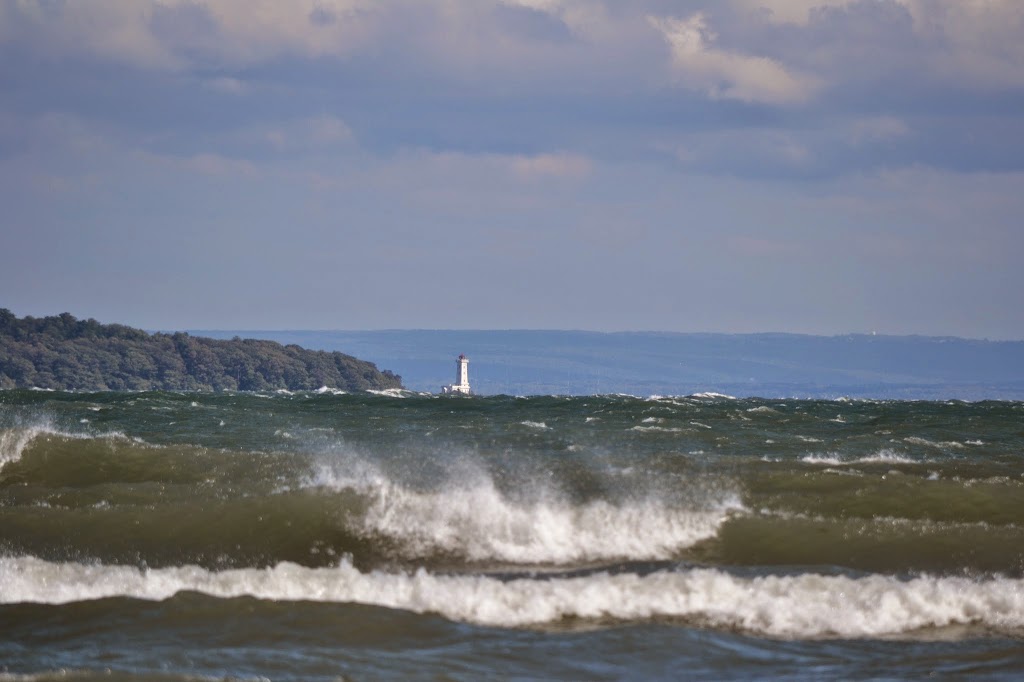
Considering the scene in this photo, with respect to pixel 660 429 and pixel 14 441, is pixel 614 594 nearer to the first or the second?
pixel 14 441

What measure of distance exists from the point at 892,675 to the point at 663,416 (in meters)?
23.7

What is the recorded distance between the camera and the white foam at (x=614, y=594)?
11.6 meters

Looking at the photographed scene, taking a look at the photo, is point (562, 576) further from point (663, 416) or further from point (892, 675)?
point (663, 416)

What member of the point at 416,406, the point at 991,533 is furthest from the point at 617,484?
the point at 416,406

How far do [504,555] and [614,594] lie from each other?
302 cm

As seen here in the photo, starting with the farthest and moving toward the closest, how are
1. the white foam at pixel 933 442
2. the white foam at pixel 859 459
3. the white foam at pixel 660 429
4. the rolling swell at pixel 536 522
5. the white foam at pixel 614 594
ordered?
the white foam at pixel 660 429
the white foam at pixel 933 442
the white foam at pixel 859 459
the rolling swell at pixel 536 522
the white foam at pixel 614 594

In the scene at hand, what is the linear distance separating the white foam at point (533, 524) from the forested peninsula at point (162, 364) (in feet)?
218

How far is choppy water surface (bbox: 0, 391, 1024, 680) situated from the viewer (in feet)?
34.4

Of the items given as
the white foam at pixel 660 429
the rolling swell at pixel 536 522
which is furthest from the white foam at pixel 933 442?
the white foam at pixel 660 429

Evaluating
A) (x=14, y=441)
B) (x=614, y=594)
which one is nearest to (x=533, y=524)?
(x=614, y=594)

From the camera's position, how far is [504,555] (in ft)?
49.7

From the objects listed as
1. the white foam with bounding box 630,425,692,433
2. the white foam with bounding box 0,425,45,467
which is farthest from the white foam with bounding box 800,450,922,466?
the white foam with bounding box 0,425,45,467

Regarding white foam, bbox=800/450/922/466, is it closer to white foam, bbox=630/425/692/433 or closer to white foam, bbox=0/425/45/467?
white foam, bbox=630/425/692/433

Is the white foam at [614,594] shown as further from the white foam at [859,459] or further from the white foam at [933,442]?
the white foam at [933,442]
